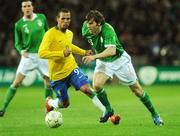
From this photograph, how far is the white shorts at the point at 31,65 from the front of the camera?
14367 mm

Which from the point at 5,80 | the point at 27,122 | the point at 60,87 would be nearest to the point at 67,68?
the point at 60,87

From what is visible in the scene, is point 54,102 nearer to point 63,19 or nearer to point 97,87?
point 97,87

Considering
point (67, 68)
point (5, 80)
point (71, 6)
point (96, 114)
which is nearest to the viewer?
point (67, 68)

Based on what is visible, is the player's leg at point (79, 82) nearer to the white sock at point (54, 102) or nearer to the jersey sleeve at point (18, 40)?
the white sock at point (54, 102)

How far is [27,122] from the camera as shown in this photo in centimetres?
1251

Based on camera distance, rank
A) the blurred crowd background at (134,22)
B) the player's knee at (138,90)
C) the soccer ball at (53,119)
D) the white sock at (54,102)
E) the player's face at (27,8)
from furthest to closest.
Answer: the blurred crowd background at (134,22) < the player's face at (27,8) < the white sock at (54,102) < the player's knee at (138,90) < the soccer ball at (53,119)

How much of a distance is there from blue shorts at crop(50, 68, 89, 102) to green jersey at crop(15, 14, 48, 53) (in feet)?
8.17

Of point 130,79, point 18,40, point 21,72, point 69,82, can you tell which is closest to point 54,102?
point 69,82

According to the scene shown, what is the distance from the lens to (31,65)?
1448cm

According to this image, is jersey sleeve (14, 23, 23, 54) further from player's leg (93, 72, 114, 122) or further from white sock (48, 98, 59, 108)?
player's leg (93, 72, 114, 122)

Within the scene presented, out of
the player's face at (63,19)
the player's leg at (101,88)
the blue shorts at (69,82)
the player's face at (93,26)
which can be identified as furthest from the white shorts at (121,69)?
the player's face at (63,19)

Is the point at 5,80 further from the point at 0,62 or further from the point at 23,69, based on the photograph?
the point at 23,69

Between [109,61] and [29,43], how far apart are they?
2.83 metres

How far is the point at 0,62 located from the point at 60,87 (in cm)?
1346
